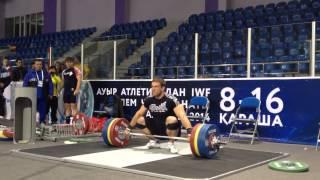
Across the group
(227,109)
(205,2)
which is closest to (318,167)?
(227,109)

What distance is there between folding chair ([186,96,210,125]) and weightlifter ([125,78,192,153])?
8.24 ft

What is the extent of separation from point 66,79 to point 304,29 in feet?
16.8

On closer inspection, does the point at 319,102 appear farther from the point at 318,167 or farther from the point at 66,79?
the point at 66,79

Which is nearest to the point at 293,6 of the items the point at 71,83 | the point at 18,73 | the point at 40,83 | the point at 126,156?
the point at 71,83

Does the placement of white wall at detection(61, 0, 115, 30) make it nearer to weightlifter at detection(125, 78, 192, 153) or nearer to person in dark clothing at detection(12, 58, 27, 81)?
person in dark clothing at detection(12, 58, 27, 81)

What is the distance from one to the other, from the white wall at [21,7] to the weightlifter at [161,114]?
20.4 m

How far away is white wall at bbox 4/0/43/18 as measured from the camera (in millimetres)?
26000

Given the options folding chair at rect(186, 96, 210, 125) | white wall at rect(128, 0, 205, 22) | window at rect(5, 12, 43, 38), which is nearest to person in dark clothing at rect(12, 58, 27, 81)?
folding chair at rect(186, 96, 210, 125)

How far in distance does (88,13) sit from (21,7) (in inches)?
247

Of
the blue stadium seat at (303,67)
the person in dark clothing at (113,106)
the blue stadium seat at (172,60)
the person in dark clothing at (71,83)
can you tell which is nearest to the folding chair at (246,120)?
the blue stadium seat at (303,67)

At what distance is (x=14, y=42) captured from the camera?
25.4 meters

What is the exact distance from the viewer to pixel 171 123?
6773 mm

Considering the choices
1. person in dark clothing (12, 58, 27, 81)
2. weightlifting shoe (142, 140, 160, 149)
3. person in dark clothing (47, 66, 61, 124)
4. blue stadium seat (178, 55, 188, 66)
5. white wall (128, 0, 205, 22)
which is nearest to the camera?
weightlifting shoe (142, 140, 160, 149)

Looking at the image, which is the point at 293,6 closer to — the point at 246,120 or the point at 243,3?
the point at 243,3
